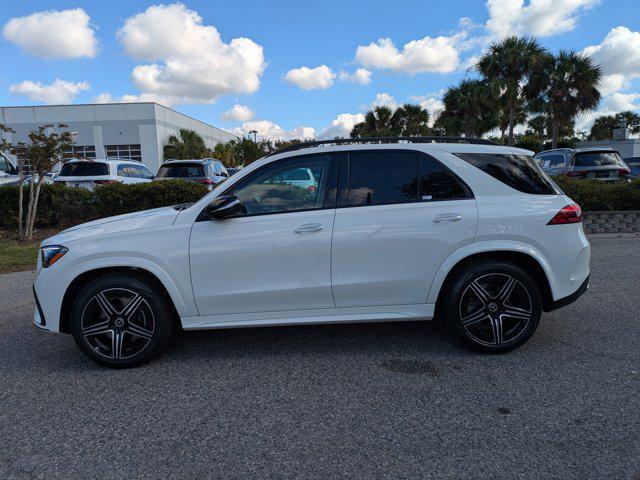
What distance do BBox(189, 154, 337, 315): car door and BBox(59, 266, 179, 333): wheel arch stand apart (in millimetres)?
342

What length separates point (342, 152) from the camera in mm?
3947

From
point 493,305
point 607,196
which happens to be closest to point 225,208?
point 493,305

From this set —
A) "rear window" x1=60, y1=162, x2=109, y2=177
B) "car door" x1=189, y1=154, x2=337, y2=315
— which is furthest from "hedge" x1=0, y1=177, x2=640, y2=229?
"car door" x1=189, y1=154, x2=337, y2=315

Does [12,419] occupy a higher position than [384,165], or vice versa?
[384,165]

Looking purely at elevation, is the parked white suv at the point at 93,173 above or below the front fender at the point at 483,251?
above

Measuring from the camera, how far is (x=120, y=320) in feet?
12.3

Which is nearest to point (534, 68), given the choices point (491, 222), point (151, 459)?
point (491, 222)

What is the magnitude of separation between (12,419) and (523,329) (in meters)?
3.88

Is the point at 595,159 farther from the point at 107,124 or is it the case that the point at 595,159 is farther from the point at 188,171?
the point at 107,124

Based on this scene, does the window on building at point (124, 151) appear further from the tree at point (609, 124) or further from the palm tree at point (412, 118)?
the tree at point (609, 124)

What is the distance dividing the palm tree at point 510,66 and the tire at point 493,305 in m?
26.7

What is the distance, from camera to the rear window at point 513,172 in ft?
12.8

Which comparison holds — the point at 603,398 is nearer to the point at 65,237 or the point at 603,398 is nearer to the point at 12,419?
the point at 12,419

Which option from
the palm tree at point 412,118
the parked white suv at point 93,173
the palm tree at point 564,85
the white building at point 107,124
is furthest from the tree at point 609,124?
the parked white suv at point 93,173
